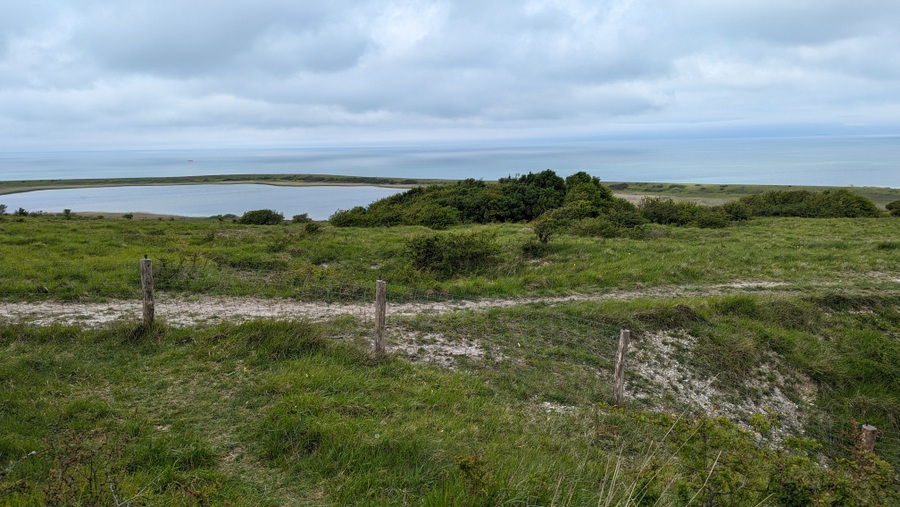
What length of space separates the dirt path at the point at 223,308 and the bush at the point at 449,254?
3950 millimetres

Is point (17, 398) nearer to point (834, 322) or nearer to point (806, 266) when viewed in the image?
point (834, 322)

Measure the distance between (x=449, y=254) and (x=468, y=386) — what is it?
8.94 metres

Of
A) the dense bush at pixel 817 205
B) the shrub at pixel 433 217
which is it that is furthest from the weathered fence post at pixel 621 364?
the dense bush at pixel 817 205

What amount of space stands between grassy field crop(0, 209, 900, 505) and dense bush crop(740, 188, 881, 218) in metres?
22.2

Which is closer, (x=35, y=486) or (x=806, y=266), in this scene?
(x=35, y=486)

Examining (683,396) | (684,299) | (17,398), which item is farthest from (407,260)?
(17,398)

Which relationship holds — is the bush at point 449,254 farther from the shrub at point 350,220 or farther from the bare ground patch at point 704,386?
the shrub at point 350,220

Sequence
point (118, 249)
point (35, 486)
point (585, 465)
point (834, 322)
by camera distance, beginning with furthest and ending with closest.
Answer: point (118, 249) → point (834, 322) → point (585, 465) → point (35, 486)

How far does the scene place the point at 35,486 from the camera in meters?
4.07

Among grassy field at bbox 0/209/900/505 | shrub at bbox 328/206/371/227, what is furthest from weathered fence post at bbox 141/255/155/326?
shrub at bbox 328/206/371/227

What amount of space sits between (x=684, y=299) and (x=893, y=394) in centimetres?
413

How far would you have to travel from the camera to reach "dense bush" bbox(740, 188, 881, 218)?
3509 cm

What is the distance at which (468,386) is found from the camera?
7520 millimetres

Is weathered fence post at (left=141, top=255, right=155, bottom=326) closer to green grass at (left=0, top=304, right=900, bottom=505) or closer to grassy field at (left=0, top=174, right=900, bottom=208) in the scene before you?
green grass at (left=0, top=304, right=900, bottom=505)
